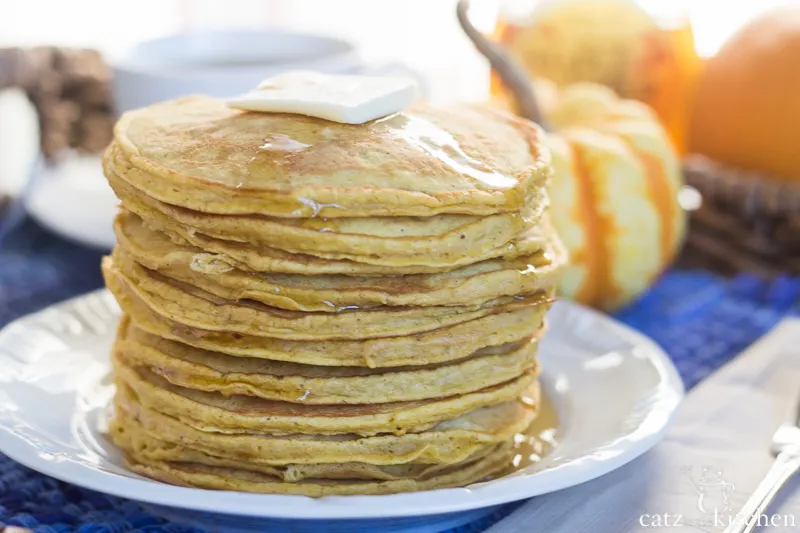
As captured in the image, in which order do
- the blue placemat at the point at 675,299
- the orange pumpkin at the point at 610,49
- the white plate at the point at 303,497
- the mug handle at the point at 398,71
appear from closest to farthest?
the white plate at the point at 303,497 < the blue placemat at the point at 675,299 < the mug handle at the point at 398,71 < the orange pumpkin at the point at 610,49

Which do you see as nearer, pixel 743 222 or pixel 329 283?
pixel 329 283

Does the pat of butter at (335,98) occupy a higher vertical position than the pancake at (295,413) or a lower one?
higher

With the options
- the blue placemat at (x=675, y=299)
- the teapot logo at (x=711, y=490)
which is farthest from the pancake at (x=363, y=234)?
the blue placemat at (x=675, y=299)

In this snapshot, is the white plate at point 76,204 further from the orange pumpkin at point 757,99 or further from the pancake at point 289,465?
the orange pumpkin at point 757,99

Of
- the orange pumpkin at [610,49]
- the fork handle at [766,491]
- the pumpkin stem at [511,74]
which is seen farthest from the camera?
the orange pumpkin at [610,49]

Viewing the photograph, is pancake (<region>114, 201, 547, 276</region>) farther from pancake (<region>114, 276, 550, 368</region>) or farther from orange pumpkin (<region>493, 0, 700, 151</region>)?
orange pumpkin (<region>493, 0, 700, 151</region>)

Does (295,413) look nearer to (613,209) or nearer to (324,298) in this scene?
Answer: (324,298)

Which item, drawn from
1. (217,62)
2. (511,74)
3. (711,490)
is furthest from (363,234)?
(217,62)
